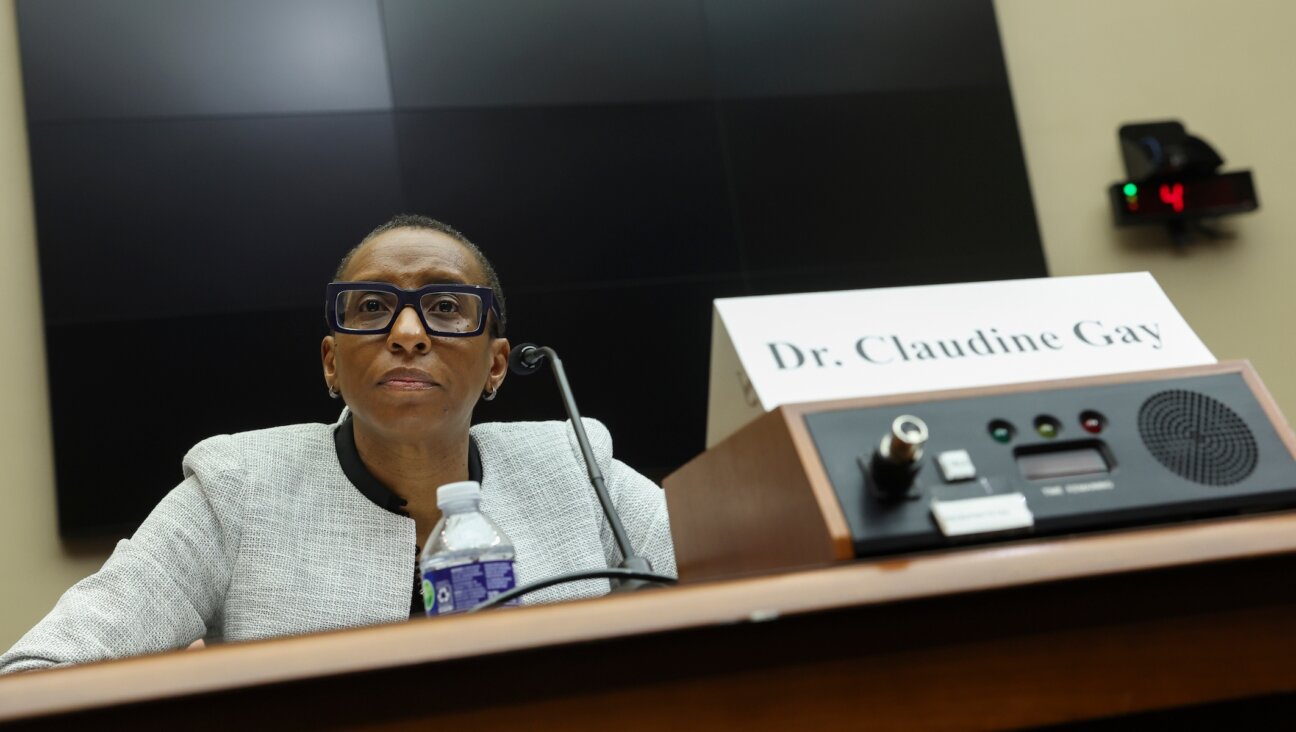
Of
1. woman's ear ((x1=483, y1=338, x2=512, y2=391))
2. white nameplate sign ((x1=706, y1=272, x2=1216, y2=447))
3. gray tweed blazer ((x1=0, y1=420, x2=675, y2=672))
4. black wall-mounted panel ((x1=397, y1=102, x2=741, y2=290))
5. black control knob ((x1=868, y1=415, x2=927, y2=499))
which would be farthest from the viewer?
black wall-mounted panel ((x1=397, y1=102, x2=741, y2=290))

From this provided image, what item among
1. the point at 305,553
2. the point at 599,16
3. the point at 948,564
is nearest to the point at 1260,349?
the point at 599,16

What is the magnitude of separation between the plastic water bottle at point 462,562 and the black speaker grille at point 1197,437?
55cm

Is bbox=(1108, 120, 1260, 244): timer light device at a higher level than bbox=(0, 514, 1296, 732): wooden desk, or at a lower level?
higher

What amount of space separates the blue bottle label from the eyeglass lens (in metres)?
0.57

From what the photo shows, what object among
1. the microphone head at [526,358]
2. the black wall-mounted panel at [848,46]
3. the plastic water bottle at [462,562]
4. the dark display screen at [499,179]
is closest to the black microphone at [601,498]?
the microphone head at [526,358]

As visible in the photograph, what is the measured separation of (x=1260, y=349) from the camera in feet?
10.9

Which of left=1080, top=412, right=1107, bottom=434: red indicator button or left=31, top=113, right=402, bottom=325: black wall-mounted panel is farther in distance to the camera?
left=31, top=113, right=402, bottom=325: black wall-mounted panel

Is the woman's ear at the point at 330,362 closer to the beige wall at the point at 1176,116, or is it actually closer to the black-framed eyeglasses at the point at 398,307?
the black-framed eyeglasses at the point at 398,307

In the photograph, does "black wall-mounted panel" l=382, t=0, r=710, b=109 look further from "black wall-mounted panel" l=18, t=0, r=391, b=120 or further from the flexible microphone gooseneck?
the flexible microphone gooseneck

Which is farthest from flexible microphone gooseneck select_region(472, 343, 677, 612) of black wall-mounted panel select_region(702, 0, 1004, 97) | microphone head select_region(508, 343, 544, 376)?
black wall-mounted panel select_region(702, 0, 1004, 97)

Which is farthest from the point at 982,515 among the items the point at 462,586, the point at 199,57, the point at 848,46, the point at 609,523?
the point at 848,46

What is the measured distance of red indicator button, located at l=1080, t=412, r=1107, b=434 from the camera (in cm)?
74

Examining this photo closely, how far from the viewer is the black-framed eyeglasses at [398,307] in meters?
1.49

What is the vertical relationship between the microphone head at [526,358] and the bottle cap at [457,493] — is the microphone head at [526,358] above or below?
above
